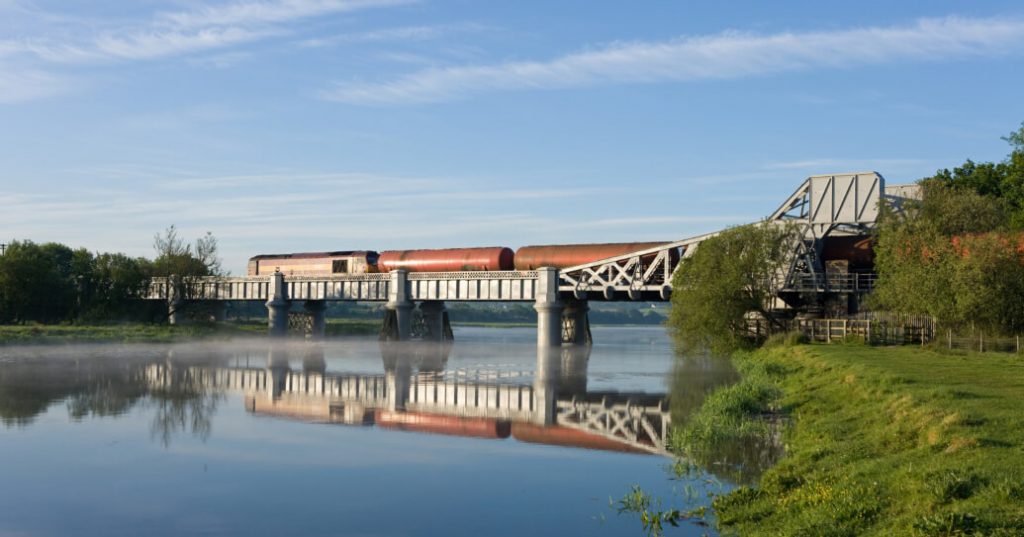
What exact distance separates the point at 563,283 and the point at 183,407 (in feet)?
173

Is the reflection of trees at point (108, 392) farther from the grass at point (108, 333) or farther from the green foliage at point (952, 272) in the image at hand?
the green foliage at point (952, 272)

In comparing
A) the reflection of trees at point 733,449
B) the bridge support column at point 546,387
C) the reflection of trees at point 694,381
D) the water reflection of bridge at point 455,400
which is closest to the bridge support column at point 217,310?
the water reflection of bridge at point 455,400

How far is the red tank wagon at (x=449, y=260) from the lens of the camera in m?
98.2

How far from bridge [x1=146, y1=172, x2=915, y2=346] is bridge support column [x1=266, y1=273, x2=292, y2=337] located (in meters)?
0.12

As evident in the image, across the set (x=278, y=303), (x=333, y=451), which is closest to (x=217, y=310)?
(x=278, y=303)

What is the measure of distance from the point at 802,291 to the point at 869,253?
6.24m

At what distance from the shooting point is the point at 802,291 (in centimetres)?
7125

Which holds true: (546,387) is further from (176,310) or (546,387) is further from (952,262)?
(176,310)

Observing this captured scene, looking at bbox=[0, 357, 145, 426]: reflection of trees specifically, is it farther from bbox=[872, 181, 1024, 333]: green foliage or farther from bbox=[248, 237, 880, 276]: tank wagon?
bbox=[872, 181, 1024, 333]: green foliage

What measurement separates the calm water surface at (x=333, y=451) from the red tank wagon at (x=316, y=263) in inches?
1944

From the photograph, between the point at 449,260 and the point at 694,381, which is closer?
the point at 694,381

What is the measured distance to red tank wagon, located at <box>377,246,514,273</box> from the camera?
322 feet

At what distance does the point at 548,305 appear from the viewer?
8906cm

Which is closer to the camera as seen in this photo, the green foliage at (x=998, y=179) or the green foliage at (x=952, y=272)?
the green foliage at (x=952, y=272)
